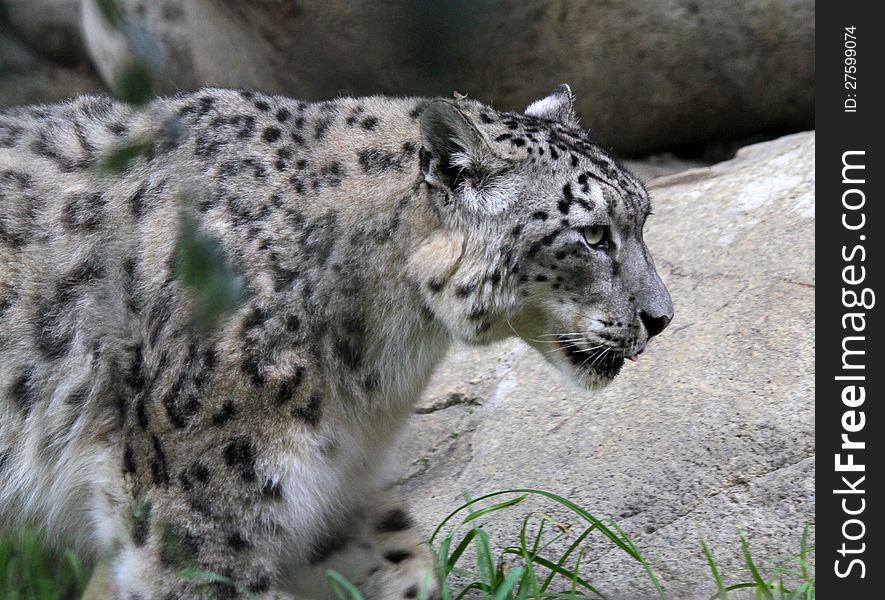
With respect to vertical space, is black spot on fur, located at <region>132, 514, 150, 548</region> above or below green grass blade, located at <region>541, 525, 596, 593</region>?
above

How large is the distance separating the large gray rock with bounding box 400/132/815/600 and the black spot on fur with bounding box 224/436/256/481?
4.94ft

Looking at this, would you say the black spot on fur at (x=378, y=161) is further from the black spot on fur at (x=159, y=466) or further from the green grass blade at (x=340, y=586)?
the green grass blade at (x=340, y=586)

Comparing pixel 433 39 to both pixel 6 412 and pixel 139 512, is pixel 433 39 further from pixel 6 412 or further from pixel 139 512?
pixel 6 412

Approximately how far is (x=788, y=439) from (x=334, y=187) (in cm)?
229

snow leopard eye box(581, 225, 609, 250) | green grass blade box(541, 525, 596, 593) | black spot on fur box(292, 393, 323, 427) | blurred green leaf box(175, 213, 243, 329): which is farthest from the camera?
green grass blade box(541, 525, 596, 593)

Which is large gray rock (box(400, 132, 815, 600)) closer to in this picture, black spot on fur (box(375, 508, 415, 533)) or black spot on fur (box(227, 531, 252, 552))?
black spot on fur (box(375, 508, 415, 533))

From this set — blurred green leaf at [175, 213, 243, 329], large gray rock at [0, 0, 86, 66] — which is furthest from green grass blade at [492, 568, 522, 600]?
large gray rock at [0, 0, 86, 66]

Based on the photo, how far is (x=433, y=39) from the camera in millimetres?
1858

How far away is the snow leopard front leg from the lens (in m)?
4.68

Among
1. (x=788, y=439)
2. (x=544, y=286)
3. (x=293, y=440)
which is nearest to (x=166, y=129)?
(x=293, y=440)

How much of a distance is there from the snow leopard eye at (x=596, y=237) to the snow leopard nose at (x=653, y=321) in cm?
30

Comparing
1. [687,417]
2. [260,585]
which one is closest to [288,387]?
[260,585]

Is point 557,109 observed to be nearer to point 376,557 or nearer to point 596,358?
point 596,358

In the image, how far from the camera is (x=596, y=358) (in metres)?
A: 4.48
